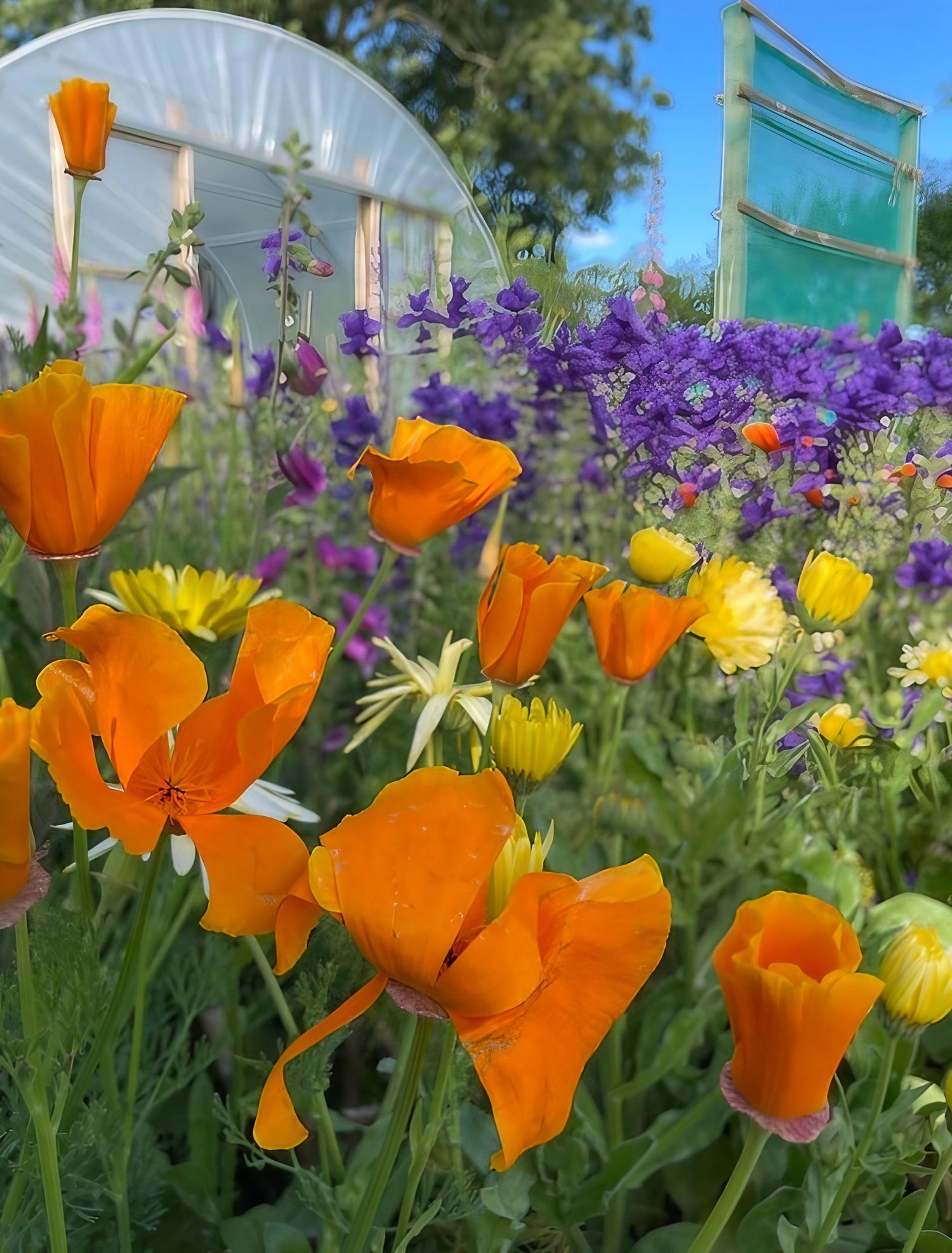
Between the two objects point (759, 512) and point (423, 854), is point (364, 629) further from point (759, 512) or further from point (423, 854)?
point (423, 854)

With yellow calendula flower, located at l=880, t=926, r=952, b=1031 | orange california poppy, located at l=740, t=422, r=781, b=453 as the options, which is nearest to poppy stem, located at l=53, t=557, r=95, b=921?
yellow calendula flower, located at l=880, t=926, r=952, b=1031

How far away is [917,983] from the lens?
28cm

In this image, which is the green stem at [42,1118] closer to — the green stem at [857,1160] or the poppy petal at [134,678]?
the poppy petal at [134,678]

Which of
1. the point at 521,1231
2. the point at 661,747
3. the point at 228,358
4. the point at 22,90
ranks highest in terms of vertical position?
the point at 22,90

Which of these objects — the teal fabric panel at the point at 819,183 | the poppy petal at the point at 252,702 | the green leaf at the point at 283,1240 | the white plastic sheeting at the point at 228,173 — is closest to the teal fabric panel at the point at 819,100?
the teal fabric panel at the point at 819,183

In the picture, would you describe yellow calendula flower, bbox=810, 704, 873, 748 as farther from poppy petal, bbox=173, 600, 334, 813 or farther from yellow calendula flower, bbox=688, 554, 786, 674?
poppy petal, bbox=173, 600, 334, 813

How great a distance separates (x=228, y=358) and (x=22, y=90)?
156cm

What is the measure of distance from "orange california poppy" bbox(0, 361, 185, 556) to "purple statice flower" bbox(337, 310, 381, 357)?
0.86 ft

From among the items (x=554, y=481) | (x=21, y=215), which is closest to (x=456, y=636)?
(x=554, y=481)

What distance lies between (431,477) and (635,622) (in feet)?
0.32

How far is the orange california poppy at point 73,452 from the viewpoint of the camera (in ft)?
0.85

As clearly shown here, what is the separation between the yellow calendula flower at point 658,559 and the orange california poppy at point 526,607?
10 centimetres

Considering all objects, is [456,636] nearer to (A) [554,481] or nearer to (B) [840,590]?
(A) [554,481]

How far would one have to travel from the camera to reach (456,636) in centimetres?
73
